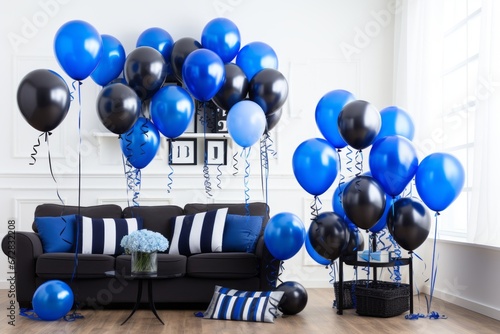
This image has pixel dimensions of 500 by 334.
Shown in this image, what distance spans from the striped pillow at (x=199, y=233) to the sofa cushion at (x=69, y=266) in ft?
2.05

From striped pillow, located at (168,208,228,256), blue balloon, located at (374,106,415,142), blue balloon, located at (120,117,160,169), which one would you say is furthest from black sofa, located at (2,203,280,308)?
blue balloon, located at (374,106,415,142)

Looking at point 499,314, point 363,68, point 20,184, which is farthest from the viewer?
point 363,68

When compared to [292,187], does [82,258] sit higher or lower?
lower

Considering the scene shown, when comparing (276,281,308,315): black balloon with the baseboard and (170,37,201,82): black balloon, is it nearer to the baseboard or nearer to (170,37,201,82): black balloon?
the baseboard

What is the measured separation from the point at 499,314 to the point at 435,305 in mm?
719

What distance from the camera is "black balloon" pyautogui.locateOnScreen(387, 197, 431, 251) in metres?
4.27

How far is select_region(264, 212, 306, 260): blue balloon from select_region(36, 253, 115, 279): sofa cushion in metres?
1.29

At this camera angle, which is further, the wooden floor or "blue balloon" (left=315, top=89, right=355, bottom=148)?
"blue balloon" (left=315, top=89, right=355, bottom=148)

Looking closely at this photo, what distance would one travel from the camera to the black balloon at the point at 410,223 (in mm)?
4270

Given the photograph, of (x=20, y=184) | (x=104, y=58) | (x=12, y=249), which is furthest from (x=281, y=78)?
(x=20, y=184)

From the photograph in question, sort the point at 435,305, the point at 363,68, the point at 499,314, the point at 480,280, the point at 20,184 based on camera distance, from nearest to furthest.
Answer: the point at 499,314
the point at 480,280
the point at 435,305
the point at 20,184
the point at 363,68

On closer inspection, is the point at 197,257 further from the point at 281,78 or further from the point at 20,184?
the point at 20,184

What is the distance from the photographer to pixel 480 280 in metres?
4.82

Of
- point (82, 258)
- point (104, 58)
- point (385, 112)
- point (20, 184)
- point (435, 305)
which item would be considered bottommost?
point (435, 305)
